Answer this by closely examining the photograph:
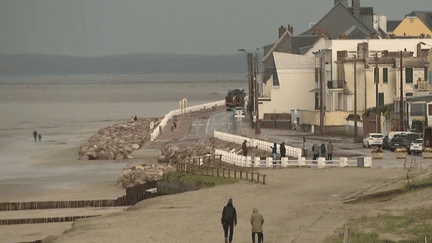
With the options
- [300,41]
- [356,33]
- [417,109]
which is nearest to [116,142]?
[417,109]

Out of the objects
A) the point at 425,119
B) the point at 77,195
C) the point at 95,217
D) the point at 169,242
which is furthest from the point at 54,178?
the point at 169,242

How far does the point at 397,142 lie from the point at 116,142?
39962mm

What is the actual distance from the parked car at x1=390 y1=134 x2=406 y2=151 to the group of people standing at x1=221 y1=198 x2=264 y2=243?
30.5 meters

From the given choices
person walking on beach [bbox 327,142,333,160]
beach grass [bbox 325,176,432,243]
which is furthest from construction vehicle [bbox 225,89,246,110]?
beach grass [bbox 325,176,432,243]

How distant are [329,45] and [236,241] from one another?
62367mm

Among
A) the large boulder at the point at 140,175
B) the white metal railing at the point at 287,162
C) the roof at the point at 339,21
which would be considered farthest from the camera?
the roof at the point at 339,21

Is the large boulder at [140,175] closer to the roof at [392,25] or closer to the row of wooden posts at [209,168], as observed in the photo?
the row of wooden posts at [209,168]

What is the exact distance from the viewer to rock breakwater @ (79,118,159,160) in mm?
79569

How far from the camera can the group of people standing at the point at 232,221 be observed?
91.6 ft

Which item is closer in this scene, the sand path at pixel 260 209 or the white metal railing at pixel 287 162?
the sand path at pixel 260 209

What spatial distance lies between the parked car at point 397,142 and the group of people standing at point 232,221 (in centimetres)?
3054

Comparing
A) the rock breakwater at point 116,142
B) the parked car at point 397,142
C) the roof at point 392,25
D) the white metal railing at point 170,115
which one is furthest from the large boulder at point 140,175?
the roof at point 392,25

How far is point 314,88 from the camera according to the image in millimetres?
97688

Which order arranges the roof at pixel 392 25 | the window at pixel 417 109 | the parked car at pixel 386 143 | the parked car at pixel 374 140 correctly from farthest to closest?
the roof at pixel 392 25 → the window at pixel 417 109 → the parked car at pixel 374 140 → the parked car at pixel 386 143
